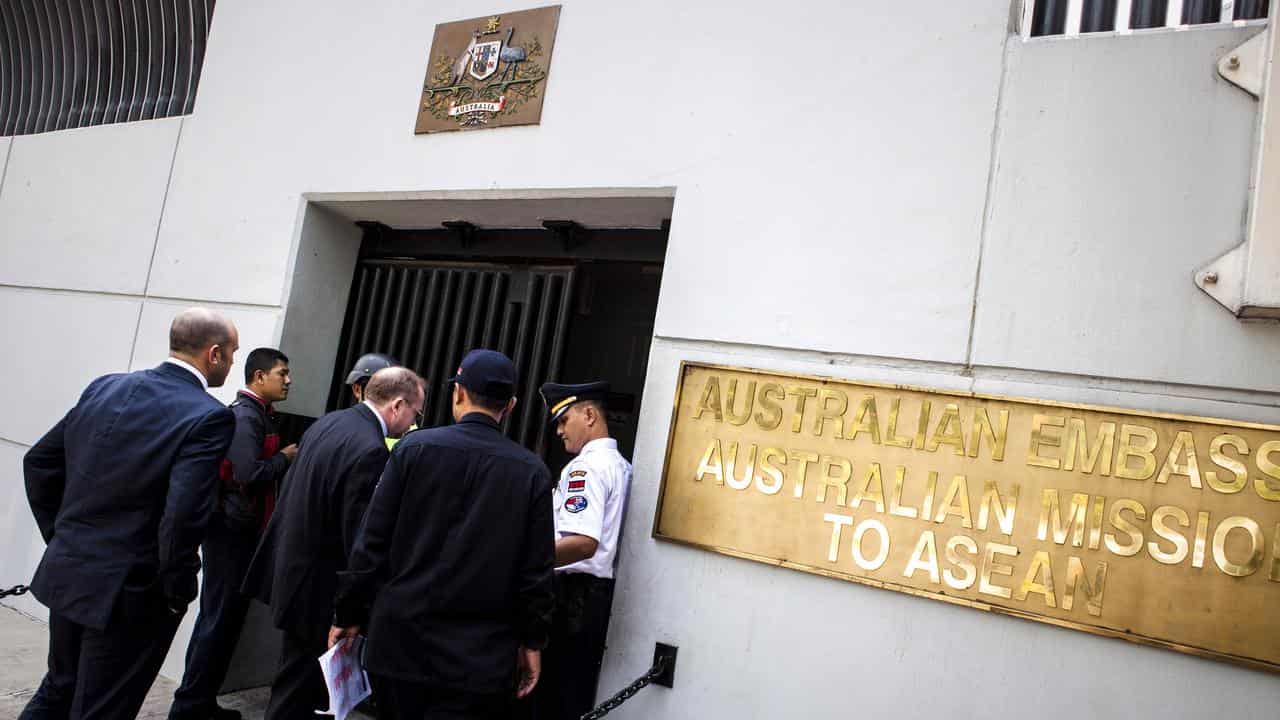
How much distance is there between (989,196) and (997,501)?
1081 mm

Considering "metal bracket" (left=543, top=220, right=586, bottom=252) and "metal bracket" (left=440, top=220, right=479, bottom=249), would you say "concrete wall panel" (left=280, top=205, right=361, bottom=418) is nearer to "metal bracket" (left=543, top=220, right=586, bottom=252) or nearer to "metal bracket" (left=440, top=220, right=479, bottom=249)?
"metal bracket" (left=440, top=220, right=479, bottom=249)

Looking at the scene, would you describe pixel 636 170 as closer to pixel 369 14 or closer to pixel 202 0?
pixel 369 14

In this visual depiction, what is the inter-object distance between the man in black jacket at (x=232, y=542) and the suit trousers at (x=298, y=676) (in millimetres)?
789

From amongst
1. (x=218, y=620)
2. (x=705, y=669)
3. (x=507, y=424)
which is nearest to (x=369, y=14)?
(x=507, y=424)

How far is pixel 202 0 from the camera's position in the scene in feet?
18.1

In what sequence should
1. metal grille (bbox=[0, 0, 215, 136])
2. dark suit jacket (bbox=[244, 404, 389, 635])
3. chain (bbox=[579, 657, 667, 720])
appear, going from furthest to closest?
metal grille (bbox=[0, 0, 215, 136])
dark suit jacket (bbox=[244, 404, 389, 635])
chain (bbox=[579, 657, 667, 720])

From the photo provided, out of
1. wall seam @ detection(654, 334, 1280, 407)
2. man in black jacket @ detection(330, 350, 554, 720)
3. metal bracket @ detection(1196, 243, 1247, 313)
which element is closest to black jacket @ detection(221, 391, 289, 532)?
man in black jacket @ detection(330, 350, 554, 720)

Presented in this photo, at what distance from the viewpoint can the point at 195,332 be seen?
3137 millimetres

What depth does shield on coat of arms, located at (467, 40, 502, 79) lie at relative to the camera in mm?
4086

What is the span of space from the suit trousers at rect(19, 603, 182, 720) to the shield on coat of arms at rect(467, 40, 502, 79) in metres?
2.77

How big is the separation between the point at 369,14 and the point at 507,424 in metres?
2.44

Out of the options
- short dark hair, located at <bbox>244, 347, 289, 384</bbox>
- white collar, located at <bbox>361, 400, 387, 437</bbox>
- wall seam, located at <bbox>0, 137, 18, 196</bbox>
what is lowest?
white collar, located at <bbox>361, 400, 387, 437</bbox>

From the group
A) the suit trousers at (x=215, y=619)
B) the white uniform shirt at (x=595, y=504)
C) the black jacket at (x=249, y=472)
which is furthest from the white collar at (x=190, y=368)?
the white uniform shirt at (x=595, y=504)

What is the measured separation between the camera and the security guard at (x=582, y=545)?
3.17 metres
